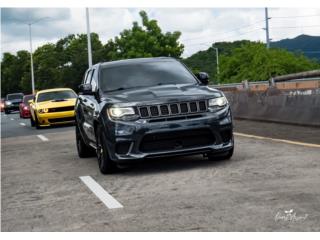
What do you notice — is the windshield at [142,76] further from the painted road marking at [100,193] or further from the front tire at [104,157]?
the painted road marking at [100,193]

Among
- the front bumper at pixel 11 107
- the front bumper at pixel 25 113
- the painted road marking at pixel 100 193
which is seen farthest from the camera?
the front bumper at pixel 11 107

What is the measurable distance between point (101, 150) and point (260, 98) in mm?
9142

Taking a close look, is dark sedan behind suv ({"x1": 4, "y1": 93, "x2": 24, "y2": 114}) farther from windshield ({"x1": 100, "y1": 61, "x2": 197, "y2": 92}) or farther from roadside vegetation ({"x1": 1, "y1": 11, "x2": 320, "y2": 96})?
windshield ({"x1": 100, "y1": 61, "x2": 197, "y2": 92})

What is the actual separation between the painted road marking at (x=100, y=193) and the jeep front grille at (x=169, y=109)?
106 cm

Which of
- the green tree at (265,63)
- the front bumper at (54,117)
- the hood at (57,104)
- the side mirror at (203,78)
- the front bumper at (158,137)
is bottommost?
the front bumper at (54,117)

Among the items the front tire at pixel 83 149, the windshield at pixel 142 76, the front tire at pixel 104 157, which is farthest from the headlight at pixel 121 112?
the front tire at pixel 83 149

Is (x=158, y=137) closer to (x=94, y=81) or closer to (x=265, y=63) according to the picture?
(x=94, y=81)

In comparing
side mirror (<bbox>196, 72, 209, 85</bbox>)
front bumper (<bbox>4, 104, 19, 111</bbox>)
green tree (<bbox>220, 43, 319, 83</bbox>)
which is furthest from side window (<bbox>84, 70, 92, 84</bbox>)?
green tree (<bbox>220, 43, 319, 83</bbox>)

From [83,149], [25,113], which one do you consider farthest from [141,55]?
[83,149]

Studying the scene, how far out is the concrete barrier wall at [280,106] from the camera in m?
14.6

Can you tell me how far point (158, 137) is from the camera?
8547 mm

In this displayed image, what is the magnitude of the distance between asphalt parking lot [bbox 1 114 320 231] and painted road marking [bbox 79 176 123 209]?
0.21ft

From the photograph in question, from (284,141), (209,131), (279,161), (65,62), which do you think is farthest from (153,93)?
(65,62)
